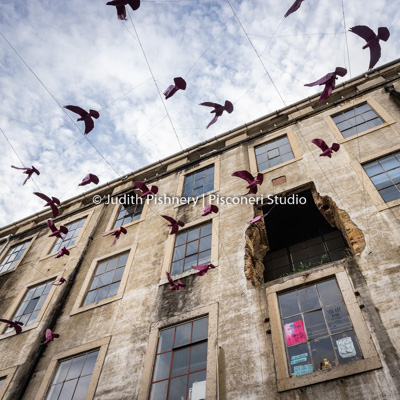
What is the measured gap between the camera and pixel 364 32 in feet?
17.6

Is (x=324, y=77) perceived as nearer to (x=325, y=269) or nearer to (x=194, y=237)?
(x=325, y=269)

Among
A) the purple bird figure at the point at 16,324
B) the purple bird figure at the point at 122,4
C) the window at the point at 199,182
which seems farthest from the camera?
the window at the point at 199,182

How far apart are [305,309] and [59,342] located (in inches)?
260

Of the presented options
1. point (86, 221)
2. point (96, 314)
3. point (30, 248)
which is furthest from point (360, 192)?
point (30, 248)

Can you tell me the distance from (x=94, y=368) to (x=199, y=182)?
715 centimetres

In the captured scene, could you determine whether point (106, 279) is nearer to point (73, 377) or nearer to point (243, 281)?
point (73, 377)

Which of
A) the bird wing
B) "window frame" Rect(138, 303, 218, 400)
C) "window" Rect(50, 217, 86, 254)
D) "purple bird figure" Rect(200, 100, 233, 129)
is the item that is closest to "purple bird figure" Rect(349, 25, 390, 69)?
the bird wing

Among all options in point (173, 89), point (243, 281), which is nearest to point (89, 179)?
point (173, 89)

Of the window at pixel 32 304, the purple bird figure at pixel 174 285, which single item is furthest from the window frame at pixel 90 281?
the purple bird figure at pixel 174 285

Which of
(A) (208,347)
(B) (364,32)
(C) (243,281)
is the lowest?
(A) (208,347)

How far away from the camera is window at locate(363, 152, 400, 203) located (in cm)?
813

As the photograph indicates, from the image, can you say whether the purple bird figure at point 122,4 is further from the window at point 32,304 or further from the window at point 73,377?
the window at point 32,304

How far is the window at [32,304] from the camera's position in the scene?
35.2ft

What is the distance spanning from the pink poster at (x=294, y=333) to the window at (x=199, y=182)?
6148mm
